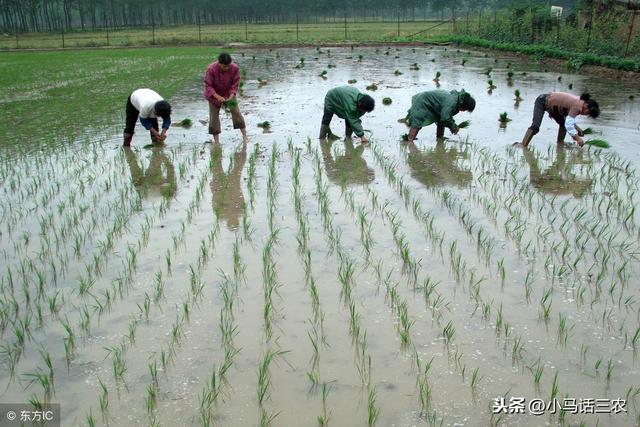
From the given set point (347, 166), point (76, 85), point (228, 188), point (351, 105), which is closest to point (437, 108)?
point (351, 105)

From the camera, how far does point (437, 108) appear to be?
24.8 ft

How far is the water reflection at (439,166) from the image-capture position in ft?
20.0

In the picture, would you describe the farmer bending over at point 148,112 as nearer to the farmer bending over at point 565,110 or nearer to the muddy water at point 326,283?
the muddy water at point 326,283

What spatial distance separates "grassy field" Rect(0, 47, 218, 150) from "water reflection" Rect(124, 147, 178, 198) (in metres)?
2.02

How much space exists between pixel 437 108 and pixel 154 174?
3582mm

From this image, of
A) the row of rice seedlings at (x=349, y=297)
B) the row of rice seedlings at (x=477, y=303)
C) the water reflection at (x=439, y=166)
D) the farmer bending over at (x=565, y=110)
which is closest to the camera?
the row of rice seedlings at (x=349, y=297)

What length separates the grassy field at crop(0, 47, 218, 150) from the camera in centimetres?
977

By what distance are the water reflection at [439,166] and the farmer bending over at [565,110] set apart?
102 cm

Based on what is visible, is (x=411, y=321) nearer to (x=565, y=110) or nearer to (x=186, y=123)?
(x=565, y=110)

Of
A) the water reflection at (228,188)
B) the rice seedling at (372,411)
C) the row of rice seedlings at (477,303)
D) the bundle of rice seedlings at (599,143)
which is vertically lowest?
the rice seedling at (372,411)

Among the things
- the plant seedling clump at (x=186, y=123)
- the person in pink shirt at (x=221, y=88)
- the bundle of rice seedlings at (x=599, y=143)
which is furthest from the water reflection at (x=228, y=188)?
the bundle of rice seedlings at (x=599, y=143)

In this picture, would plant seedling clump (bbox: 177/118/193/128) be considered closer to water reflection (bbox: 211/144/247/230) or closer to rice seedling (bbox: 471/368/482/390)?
water reflection (bbox: 211/144/247/230)

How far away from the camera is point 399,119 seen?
975 cm

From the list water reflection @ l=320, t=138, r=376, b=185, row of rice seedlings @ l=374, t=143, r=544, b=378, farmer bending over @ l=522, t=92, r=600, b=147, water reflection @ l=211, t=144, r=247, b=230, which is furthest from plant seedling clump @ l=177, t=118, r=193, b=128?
row of rice seedlings @ l=374, t=143, r=544, b=378
